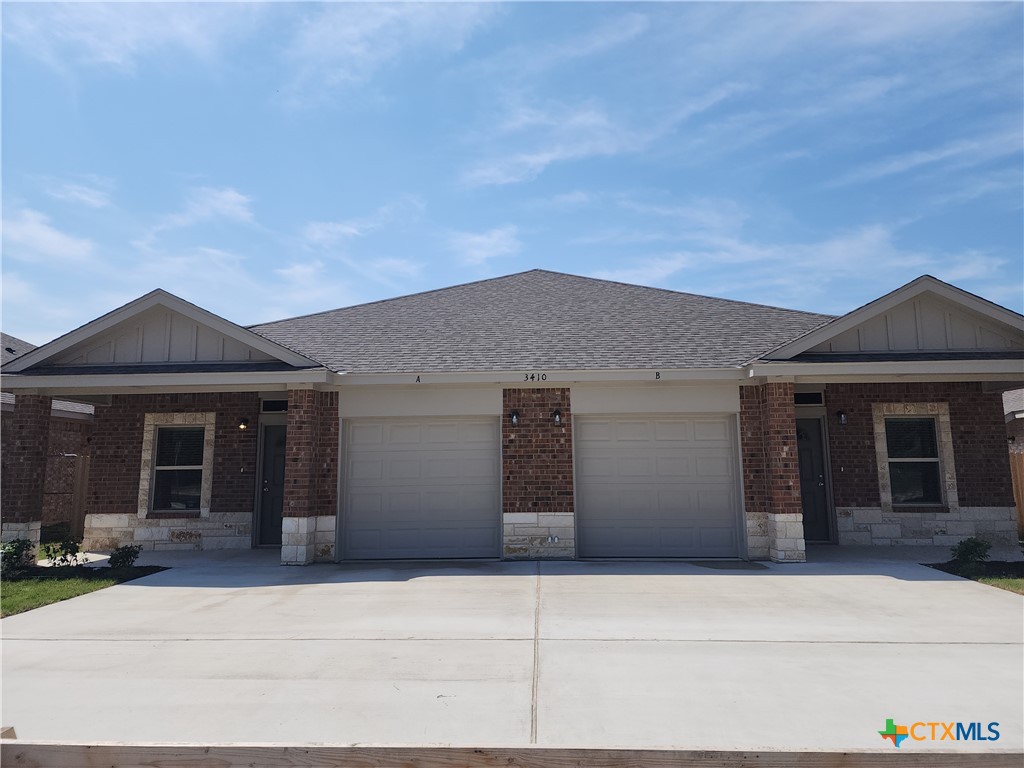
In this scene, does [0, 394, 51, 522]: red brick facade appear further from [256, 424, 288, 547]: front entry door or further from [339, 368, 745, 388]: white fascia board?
[339, 368, 745, 388]: white fascia board

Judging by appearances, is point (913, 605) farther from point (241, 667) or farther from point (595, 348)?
point (241, 667)

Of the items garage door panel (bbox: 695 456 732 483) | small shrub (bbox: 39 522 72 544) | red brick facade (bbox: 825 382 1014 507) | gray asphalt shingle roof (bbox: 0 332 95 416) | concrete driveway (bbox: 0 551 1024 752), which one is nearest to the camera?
concrete driveway (bbox: 0 551 1024 752)

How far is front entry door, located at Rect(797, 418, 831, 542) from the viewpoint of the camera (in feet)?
39.4

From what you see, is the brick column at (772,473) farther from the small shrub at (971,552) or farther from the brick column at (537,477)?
the brick column at (537,477)

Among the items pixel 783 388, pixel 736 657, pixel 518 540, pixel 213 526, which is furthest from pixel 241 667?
pixel 783 388

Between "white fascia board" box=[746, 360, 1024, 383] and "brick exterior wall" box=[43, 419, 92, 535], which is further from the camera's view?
"brick exterior wall" box=[43, 419, 92, 535]

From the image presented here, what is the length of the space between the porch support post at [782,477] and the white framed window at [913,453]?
Result: 2.89 m

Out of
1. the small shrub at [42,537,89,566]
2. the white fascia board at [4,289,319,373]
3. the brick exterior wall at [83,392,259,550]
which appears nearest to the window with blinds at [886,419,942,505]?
the white fascia board at [4,289,319,373]

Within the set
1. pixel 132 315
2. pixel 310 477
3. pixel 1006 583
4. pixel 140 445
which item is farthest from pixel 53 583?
pixel 1006 583

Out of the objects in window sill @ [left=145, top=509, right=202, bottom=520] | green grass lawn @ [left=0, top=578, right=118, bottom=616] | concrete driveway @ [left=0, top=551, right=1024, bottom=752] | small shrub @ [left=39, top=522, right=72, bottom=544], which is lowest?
concrete driveway @ [left=0, top=551, right=1024, bottom=752]

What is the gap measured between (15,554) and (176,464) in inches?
121

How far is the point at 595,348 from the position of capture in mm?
11539

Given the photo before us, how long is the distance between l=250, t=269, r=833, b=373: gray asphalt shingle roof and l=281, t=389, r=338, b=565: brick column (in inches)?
34.0

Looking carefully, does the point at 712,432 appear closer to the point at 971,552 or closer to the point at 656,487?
the point at 656,487
